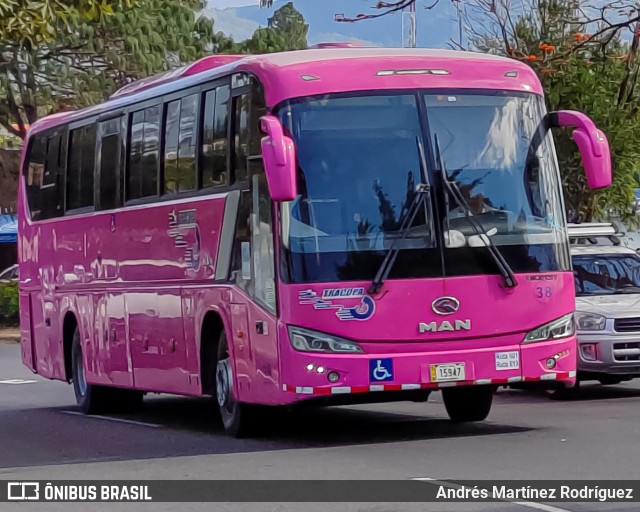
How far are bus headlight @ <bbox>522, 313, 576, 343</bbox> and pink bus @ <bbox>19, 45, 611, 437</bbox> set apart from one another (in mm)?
12

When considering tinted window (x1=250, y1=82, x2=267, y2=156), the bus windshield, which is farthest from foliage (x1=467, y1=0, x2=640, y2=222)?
tinted window (x1=250, y1=82, x2=267, y2=156)

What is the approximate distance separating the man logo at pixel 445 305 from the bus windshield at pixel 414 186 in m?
0.22

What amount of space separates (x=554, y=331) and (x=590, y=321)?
4.10m

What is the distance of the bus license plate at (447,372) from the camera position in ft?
43.4

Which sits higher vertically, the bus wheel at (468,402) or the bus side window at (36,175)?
the bus side window at (36,175)

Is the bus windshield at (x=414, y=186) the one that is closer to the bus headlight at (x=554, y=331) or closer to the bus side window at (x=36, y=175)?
the bus headlight at (x=554, y=331)

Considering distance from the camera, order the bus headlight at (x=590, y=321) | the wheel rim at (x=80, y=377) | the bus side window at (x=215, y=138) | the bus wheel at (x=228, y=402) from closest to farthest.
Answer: the bus wheel at (x=228, y=402)
the bus side window at (x=215, y=138)
the bus headlight at (x=590, y=321)
the wheel rim at (x=80, y=377)

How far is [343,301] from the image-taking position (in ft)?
43.2

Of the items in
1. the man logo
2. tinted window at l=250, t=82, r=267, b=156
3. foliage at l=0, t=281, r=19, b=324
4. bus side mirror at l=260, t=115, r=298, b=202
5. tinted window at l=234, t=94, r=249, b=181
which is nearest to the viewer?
bus side mirror at l=260, t=115, r=298, b=202

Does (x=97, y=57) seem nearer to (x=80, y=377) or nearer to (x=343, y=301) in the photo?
(x=80, y=377)

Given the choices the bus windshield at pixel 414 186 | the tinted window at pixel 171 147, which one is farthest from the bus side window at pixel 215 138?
the bus windshield at pixel 414 186

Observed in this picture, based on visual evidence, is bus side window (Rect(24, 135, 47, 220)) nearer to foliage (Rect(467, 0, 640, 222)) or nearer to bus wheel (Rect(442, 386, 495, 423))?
bus wheel (Rect(442, 386, 495, 423))

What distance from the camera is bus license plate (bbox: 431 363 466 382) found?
13.2 m

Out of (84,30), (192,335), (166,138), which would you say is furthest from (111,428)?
(84,30)
